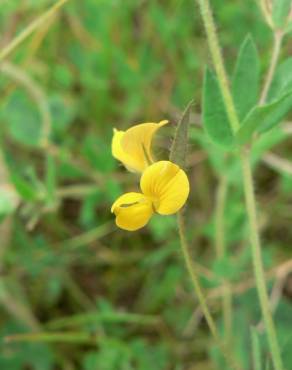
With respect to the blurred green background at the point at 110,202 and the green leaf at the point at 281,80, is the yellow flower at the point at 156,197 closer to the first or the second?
the green leaf at the point at 281,80

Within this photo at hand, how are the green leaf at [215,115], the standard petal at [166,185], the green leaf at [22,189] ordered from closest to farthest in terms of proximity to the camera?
the standard petal at [166,185] → the green leaf at [215,115] → the green leaf at [22,189]

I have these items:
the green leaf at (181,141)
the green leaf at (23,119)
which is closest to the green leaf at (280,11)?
the green leaf at (181,141)

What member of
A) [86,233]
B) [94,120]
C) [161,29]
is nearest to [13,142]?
[94,120]

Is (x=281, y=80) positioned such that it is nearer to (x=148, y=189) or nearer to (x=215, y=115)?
(x=215, y=115)

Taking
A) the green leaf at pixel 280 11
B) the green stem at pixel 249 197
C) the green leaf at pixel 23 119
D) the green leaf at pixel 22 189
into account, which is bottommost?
the green stem at pixel 249 197

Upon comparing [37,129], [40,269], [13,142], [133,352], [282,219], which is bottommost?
[133,352]

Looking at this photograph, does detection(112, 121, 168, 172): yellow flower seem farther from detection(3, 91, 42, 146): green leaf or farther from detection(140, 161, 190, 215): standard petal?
detection(3, 91, 42, 146): green leaf

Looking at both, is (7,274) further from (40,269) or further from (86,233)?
(86,233)
